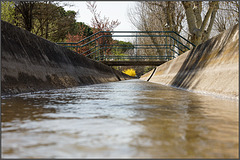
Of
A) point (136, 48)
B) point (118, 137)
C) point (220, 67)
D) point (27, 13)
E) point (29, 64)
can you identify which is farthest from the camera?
point (27, 13)

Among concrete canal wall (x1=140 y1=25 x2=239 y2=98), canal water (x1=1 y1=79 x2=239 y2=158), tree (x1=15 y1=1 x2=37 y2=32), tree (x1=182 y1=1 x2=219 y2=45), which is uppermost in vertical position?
tree (x1=15 y1=1 x2=37 y2=32)

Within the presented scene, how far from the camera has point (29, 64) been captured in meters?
4.32

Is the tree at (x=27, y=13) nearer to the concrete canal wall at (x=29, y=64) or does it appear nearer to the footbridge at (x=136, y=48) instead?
the footbridge at (x=136, y=48)

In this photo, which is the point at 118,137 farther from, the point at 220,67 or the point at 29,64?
the point at 29,64

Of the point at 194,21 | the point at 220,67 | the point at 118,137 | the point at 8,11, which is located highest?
the point at 8,11

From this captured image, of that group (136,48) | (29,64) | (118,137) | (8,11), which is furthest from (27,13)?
(118,137)

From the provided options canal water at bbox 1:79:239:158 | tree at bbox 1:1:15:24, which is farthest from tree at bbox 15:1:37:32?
canal water at bbox 1:79:239:158

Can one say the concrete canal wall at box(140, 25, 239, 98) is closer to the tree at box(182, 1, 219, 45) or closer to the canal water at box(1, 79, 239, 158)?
the canal water at box(1, 79, 239, 158)

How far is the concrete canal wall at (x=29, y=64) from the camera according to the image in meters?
3.59

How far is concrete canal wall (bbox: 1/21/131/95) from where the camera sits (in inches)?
141

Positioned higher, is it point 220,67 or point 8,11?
point 8,11

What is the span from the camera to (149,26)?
89.6 feet

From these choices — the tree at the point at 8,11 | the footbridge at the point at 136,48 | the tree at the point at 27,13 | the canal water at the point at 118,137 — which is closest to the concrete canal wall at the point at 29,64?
the canal water at the point at 118,137

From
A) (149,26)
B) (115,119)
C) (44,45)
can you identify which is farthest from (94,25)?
(115,119)
